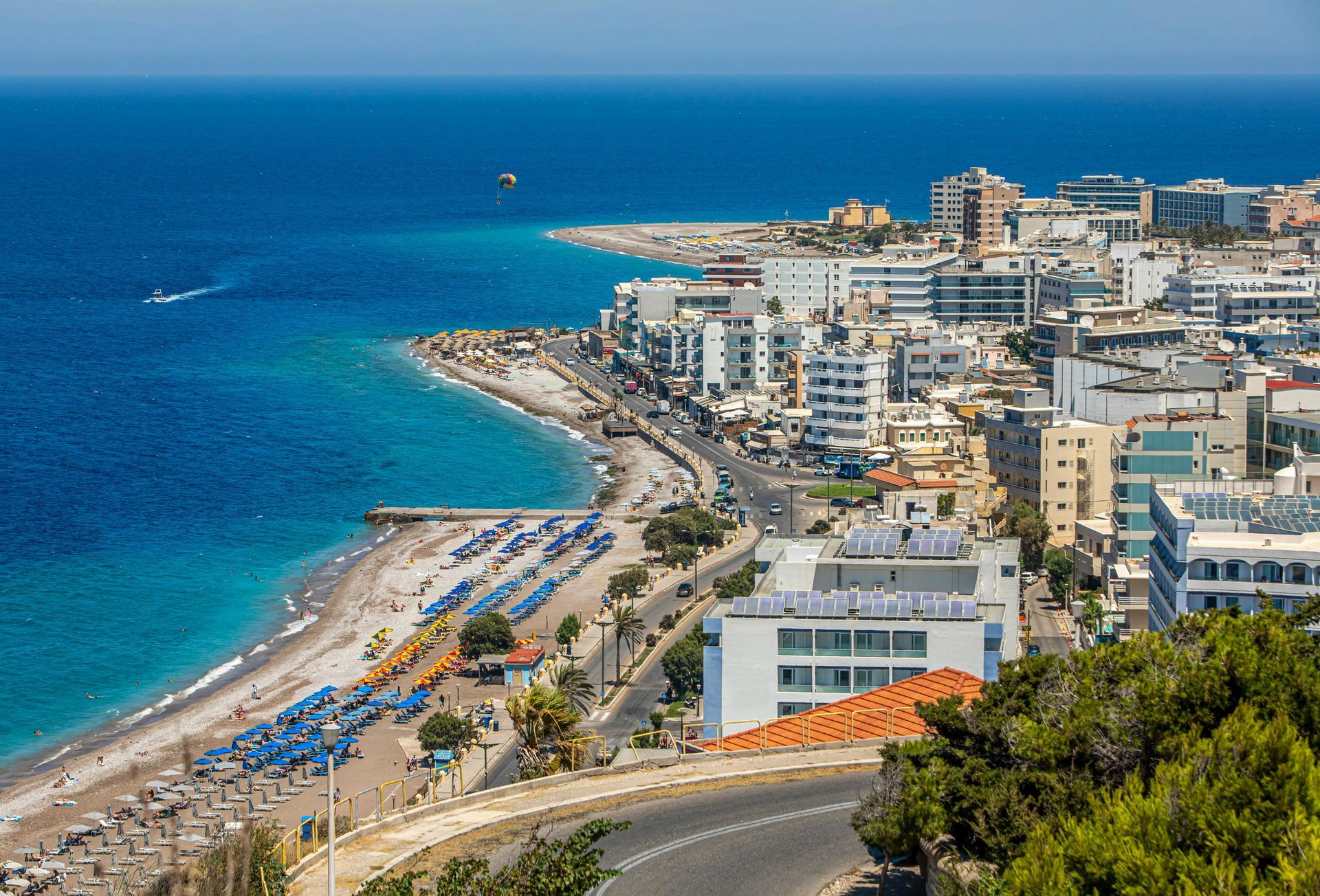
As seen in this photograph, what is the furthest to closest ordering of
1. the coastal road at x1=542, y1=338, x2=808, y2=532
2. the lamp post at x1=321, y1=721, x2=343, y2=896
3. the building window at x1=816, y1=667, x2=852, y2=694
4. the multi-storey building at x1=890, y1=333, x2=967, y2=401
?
the multi-storey building at x1=890, y1=333, x2=967, y2=401
the coastal road at x1=542, y1=338, x2=808, y2=532
the building window at x1=816, y1=667, x2=852, y2=694
the lamp post at x1=321, y1=721, x2=343, y2=896

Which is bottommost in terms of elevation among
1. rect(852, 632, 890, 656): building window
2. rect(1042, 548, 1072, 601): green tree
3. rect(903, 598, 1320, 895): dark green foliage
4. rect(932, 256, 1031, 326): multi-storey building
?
rect(1042, 548, 1072, 601): green tree

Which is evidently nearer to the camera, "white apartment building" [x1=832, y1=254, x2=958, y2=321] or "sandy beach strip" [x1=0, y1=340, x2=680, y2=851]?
"sandy beach strip" [x1=0, y1=340, x2=680, y2=851]

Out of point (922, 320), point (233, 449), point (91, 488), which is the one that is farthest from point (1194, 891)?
point (922, 320)

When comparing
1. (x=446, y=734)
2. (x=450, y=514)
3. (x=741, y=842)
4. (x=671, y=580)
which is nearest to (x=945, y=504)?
(x=671, y=580)

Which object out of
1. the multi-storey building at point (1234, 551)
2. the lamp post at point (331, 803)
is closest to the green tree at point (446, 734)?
the multi-storey building at point (1234, 551)

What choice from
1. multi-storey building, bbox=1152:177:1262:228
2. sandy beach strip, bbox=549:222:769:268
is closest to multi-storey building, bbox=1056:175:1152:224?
multi-storey building, bbox=1152:177:1262:228

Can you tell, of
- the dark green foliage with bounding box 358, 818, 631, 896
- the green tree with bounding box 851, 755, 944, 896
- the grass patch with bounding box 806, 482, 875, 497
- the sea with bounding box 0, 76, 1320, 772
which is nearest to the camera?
the dark green foliage with bounding box 358, 818, 631, 896

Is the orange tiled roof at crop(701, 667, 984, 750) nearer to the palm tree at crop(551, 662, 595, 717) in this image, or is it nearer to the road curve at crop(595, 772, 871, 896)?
the road curve at crop(595, 772, 871, 896)

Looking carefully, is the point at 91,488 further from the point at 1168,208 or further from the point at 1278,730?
the point at 1168,208
